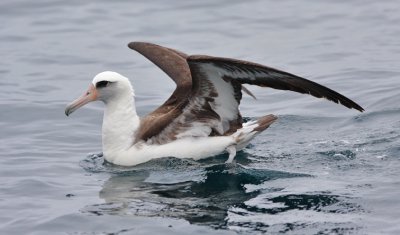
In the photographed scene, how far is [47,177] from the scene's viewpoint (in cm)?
1222

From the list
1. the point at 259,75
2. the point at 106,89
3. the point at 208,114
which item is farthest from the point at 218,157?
the point at 106,89

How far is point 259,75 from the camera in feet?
38.1

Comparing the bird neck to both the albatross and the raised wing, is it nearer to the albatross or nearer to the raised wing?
the albatross

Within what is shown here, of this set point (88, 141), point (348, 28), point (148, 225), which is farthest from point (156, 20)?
point (148, 225)

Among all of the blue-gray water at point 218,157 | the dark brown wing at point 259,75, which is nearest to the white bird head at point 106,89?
the blue-gray water at point 218,157

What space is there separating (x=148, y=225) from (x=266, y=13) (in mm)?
11127

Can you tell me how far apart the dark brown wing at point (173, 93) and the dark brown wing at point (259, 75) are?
761 millimetres

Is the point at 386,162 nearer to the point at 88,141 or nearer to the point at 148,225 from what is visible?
Answer: the point at 148,225

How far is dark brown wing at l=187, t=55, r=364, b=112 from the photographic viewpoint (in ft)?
36.9

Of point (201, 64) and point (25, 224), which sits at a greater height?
point (201, 64)

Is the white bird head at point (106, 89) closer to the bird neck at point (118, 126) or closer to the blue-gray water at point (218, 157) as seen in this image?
the bird neck at point (118, 126)

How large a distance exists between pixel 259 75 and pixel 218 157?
4.68 ft

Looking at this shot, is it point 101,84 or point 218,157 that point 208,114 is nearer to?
point 218,157

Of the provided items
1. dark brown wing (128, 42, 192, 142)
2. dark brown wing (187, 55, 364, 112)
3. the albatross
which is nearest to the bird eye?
the albatross
